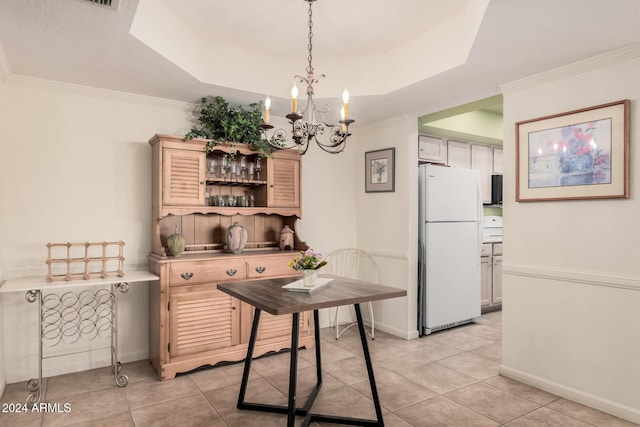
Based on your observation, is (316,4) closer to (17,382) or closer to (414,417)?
(414,417)

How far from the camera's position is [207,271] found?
11.0 feet

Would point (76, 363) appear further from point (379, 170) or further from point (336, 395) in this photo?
point (379, 170)

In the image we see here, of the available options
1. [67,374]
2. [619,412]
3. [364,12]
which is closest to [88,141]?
[67,374]

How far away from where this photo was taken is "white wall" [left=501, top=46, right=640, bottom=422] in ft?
8.38

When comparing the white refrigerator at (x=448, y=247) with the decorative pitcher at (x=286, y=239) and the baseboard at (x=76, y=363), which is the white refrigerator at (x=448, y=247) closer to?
the decorative pitcher at (x=286, y=239)

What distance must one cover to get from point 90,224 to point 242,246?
1.29 meters

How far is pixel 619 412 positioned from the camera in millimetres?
2566

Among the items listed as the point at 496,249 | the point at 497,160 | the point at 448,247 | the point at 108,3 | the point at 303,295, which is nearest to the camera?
the point at 108,3

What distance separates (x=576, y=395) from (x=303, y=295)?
6.92ft

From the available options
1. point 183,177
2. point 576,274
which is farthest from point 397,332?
point 183,177

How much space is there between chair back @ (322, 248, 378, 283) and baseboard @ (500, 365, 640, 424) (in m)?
1.75

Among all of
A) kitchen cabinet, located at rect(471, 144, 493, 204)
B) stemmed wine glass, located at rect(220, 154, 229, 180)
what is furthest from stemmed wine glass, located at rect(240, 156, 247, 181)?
kitchen cabinet, located at rect(471, 144, 493, 204)

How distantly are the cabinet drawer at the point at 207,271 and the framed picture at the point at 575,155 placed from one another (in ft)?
7.90

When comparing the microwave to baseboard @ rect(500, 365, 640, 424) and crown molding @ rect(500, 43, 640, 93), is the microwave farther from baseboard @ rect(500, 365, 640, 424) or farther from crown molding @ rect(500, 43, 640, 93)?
baseboard @ rect(500, 365, 640, 424)
